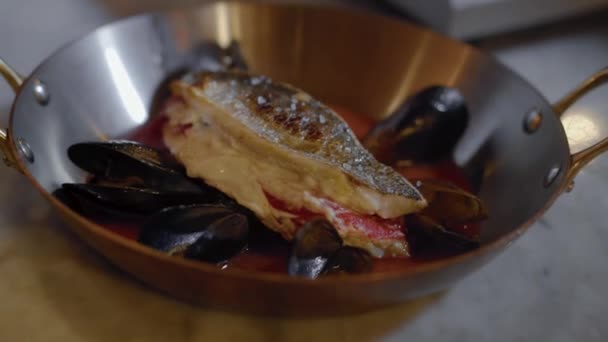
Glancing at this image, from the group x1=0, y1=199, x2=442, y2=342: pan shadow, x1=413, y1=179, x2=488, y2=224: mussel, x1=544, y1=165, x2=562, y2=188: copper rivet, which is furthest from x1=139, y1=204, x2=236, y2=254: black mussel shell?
x1=544, y1=165, x2=562, y2=188: copper rivet

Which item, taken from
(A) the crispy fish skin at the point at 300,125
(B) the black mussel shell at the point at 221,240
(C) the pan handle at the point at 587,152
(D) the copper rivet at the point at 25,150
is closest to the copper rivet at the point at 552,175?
(C) the pan handle at the point at 587,152

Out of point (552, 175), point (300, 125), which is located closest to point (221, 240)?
point (300, 125)

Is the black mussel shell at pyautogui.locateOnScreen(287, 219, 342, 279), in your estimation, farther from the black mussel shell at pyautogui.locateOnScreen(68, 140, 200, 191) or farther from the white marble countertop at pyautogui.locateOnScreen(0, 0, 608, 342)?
the black mussel shell at pyautogui.locateOnScreen(68, 140, 200, 191)

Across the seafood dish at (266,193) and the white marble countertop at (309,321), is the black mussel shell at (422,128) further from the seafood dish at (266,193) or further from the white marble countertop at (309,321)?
the white marble countertop at (309,321)

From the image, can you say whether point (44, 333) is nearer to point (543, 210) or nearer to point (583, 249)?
point (543, 210)

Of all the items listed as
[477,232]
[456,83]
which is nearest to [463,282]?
[477,232]

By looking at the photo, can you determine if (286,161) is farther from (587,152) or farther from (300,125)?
(587,152)
